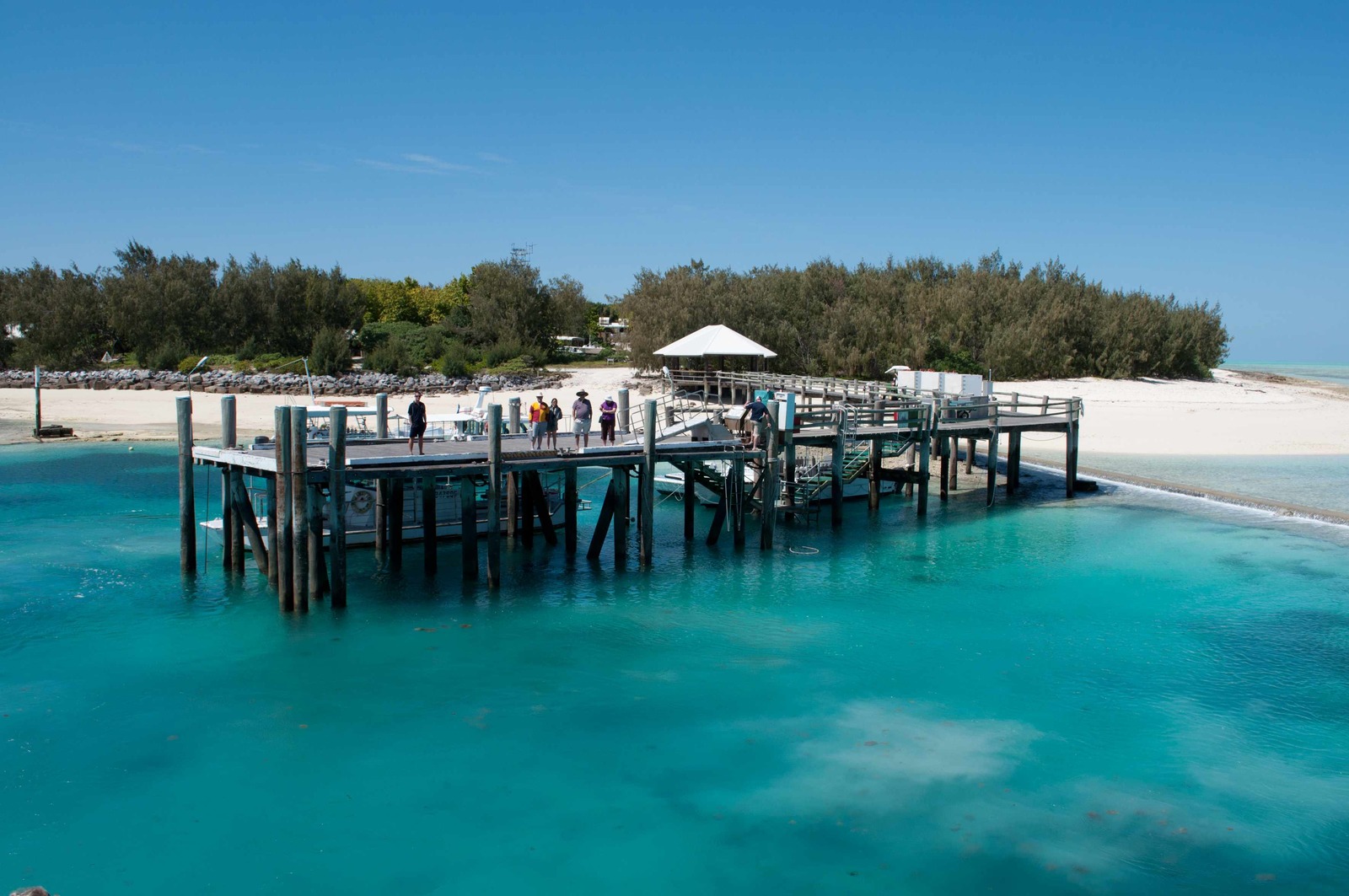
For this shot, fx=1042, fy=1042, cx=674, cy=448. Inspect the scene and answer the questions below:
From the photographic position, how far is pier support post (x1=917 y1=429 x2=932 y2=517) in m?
29.9

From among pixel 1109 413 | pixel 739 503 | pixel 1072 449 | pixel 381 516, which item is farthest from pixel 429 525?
pixel 1109 413

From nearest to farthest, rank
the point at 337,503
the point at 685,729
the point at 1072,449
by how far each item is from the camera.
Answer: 1. the point at 685,729
2. the point at 337,503
3. the point at 1072,449

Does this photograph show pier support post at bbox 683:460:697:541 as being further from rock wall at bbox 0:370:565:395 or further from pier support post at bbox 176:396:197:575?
rock wall at bbox 0:370:565:395

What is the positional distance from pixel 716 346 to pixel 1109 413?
22096 millimetres

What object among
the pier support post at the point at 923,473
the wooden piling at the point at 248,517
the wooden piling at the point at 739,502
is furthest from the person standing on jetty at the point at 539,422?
the pier support post at the point at 923,473

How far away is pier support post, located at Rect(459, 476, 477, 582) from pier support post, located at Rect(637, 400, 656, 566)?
370 cm

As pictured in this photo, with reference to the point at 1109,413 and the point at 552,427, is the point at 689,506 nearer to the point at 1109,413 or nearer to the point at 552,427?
the point at 552,427

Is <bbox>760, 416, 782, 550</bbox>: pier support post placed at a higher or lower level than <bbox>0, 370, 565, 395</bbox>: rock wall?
lower

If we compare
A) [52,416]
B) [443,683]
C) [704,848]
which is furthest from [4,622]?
[52,416]

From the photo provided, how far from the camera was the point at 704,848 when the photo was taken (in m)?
11.8

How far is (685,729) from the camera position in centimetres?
1473

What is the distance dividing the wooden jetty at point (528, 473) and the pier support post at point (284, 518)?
23 millimetres

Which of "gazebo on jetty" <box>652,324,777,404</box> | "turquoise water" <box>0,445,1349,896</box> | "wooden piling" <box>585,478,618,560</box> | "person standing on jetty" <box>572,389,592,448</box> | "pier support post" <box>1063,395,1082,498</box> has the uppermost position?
"gazebo on jetty" <box>652,324,777,404</box>

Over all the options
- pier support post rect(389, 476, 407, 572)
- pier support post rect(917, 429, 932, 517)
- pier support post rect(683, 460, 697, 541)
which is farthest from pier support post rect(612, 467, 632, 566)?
pier support post rect(917, 429, 932, 517)
